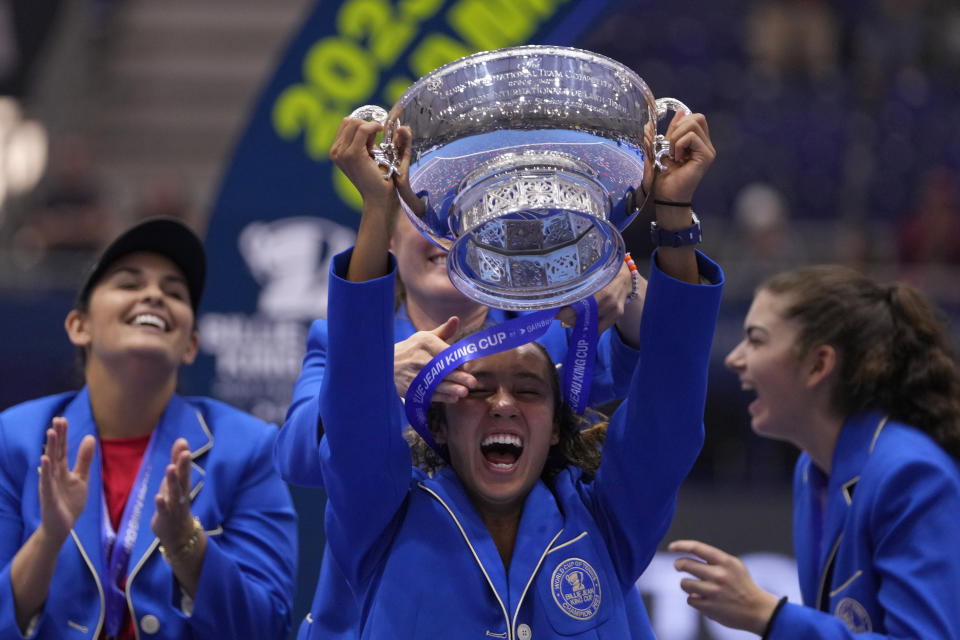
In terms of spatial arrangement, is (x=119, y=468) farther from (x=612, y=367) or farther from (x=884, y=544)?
(x=884, y=544)

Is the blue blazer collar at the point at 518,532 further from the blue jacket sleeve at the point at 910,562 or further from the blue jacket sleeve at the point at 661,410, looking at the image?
the blue jacket sleeve at the point at 910,562

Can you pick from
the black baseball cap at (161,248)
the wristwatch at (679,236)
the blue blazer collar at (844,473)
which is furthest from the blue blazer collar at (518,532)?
the black baseball cap at (161,248)

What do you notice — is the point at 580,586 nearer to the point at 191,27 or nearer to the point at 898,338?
the point at 898,338

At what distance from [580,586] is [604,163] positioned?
2.03 ft

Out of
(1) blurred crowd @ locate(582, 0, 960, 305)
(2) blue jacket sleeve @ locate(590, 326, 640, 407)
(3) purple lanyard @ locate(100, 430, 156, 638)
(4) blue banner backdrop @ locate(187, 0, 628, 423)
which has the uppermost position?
(1) blurred crowd @ locate(582, 0, 960, 305)

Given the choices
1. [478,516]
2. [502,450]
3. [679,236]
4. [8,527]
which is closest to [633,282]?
[679,236]

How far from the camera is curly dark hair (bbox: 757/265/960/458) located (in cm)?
248

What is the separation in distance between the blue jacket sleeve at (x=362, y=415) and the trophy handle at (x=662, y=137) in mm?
410

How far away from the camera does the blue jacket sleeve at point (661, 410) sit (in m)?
1.83

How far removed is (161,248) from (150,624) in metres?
0.84

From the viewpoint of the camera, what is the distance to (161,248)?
2.74 meters

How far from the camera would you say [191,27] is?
8.95 metres

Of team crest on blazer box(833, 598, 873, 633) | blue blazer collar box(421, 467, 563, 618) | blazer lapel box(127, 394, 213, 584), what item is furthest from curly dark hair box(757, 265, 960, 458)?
blazer lapel box(127, 394, 213, 584)

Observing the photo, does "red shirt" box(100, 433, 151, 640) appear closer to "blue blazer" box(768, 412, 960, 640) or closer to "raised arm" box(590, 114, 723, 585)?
"raised arm" box(590, 114, 723, 585)
